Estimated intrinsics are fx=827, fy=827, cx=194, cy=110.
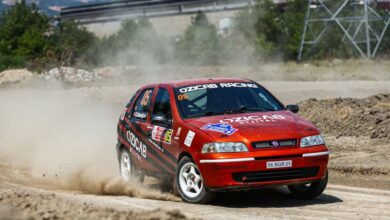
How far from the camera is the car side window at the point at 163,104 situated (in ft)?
35.6

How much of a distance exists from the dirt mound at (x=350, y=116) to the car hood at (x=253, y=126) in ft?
20.4

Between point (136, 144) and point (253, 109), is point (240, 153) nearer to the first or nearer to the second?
point (253, 109)

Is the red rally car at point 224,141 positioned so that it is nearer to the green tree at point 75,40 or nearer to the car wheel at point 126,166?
the car wheel at point 126,166

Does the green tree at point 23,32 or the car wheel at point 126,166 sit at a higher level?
the green tree at point 23,32

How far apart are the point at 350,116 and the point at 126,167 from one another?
7164mm

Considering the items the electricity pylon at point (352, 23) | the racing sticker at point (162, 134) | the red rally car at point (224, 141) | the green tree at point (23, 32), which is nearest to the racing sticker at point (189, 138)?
the red rally car at point (224, 141)

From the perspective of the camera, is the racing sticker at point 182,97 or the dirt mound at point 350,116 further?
the dirt mound at point 350,116

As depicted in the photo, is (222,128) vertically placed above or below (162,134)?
above

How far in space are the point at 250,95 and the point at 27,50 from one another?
50.9 meters

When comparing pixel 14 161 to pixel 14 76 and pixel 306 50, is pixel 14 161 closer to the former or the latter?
pixel 14 76

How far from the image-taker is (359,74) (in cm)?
3775

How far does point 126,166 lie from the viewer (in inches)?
478

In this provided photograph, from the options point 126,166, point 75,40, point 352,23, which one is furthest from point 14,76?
point 126,166

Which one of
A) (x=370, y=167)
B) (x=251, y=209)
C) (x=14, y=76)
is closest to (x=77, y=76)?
(x=14, y=76)
